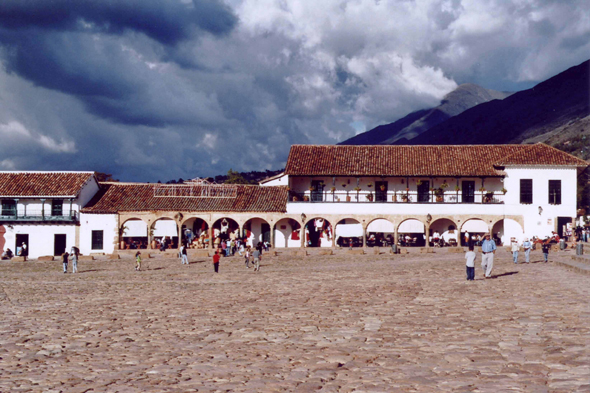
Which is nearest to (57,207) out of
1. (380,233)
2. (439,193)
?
(380,233)

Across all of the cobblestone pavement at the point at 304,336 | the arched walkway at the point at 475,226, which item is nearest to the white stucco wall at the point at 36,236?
the cobblestone pavement at the point at 304,336

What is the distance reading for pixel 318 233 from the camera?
1729 inches

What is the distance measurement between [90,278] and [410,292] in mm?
13875

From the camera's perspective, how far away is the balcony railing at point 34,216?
42.7 meters

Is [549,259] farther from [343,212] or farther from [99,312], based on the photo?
[99,312]

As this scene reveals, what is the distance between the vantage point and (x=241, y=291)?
18406 mm

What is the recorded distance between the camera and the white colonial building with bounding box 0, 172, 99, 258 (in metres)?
42.9

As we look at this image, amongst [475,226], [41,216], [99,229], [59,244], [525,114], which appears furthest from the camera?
[525,114]

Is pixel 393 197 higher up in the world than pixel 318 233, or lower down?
higher up

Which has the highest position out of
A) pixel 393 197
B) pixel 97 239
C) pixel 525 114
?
pixel 525 114

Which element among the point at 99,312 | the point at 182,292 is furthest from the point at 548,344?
the point at 182,292

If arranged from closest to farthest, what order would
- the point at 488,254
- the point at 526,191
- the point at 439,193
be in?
the point at 488,254
the point at 526,191
the point at 439,193

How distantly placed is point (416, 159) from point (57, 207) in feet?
82.0

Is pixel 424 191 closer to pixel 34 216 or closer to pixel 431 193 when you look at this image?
pixel 431 193
